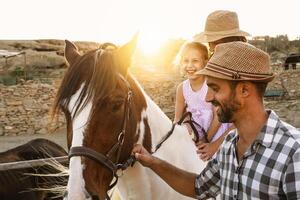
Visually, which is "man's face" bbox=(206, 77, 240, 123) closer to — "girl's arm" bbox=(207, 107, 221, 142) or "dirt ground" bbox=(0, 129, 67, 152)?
"girl's arm" bbox=(207, 107, 221, 142)

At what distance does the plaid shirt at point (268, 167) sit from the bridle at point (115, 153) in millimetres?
546

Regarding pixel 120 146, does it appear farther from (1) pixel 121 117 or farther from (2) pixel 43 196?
(2) pixel 43 196

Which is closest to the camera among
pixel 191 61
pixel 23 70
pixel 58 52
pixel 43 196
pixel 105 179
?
pixel 105 179

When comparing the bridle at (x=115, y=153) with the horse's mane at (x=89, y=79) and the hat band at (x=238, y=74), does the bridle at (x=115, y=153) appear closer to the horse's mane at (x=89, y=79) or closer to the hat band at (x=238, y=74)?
the horse's mane at (x=89, y=79)

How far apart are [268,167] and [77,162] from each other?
84 centimetres

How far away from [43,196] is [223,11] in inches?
131

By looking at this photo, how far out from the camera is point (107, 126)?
6.51ft

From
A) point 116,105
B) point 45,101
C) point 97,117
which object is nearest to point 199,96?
point 116,105

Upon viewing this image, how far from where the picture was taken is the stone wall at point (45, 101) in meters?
15.2

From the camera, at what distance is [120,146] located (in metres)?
2.06

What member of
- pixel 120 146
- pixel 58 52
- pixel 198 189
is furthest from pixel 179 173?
pixel 58 52

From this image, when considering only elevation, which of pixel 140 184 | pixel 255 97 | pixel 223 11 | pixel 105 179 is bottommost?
pixel 140 184

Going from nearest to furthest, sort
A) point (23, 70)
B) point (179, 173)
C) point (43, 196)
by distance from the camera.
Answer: point (179, 173) < point (43, 196) < point (23, 70)

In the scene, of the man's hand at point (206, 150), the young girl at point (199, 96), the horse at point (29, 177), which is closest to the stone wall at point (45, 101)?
the horse at point (29, 177)
